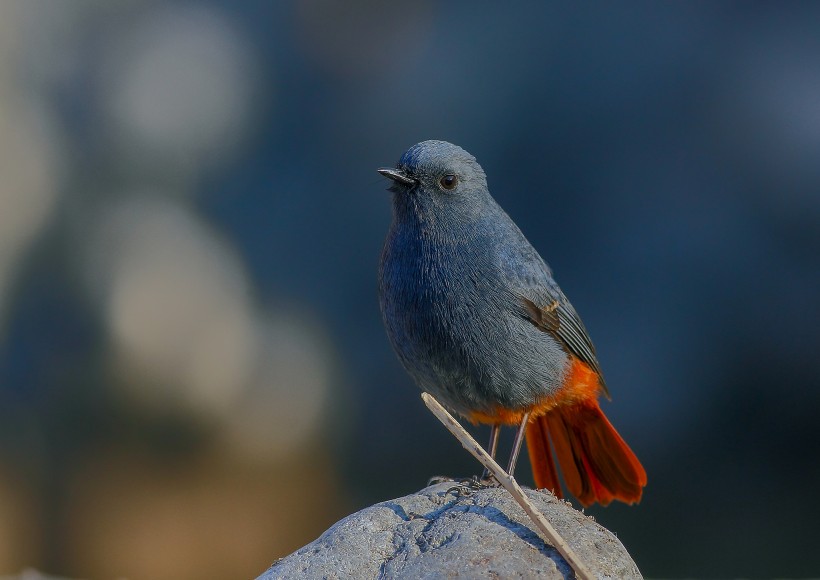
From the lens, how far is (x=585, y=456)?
14.3 feet

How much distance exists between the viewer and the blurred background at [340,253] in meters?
6.12

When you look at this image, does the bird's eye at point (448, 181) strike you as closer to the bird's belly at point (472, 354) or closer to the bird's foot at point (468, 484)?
the bird's belly at point (472, 354)

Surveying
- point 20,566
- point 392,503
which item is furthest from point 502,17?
point 20,566

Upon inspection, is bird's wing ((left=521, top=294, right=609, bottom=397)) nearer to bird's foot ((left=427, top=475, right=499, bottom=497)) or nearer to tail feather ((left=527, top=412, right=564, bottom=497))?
tail feather ((left=527, top=412, right=564, bottom=497))

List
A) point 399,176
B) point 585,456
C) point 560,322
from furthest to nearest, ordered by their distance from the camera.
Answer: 1. point 585,456
2. point 560,322
3. point 399,176

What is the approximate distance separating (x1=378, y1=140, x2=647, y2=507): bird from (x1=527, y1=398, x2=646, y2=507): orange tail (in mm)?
175

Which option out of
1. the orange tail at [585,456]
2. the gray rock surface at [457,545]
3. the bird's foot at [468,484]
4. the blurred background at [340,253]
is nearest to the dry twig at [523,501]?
the gray rock surface at [457,545]

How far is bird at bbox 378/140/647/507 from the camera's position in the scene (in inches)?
147

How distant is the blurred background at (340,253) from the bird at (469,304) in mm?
2209

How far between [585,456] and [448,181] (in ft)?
4.50

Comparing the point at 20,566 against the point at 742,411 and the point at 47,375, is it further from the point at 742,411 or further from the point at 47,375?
the point at 742,411

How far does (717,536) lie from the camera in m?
6.03

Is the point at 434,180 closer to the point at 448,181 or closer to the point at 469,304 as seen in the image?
the point at 448,181

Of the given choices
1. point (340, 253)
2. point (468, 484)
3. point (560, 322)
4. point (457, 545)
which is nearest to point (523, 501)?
point (457, 545)
